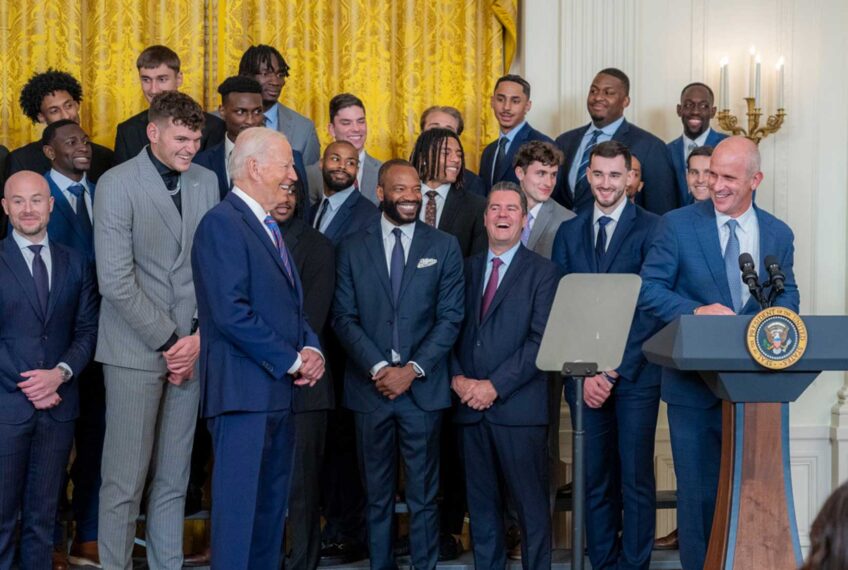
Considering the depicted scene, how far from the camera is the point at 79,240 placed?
5281 millimetres

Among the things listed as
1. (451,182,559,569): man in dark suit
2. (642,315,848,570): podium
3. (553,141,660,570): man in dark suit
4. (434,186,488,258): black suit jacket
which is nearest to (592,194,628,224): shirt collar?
(553,141,660,570): man in dark suit

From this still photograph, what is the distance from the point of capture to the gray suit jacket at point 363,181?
5.85 meters

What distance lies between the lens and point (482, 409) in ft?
16.7

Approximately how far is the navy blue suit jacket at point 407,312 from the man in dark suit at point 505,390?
0.12 m

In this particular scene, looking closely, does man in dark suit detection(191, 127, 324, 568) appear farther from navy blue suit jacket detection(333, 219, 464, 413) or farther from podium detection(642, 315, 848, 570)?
podium detection(642, 315, 848, 570)

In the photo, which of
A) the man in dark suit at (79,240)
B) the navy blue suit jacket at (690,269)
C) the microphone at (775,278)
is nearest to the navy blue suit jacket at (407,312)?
the navy blue suit jacket at (690,269)

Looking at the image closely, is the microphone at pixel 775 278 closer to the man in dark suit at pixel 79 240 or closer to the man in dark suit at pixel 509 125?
the man in dark suit at pixel 509 125

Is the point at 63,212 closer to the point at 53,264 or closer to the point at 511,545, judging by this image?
the point at 53,264

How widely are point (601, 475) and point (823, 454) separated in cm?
190

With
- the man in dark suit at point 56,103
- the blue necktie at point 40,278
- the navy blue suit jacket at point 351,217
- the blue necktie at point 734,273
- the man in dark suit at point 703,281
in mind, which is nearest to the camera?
the man in dark suit at point 703,281

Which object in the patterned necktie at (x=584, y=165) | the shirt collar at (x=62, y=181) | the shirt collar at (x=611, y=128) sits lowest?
the shirt collar at (x=62, y=181)

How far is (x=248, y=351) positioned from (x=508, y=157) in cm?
247

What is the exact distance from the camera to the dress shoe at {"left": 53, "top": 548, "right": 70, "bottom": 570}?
16.7 feet

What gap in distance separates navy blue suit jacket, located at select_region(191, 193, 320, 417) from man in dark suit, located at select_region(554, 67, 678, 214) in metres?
2.25
